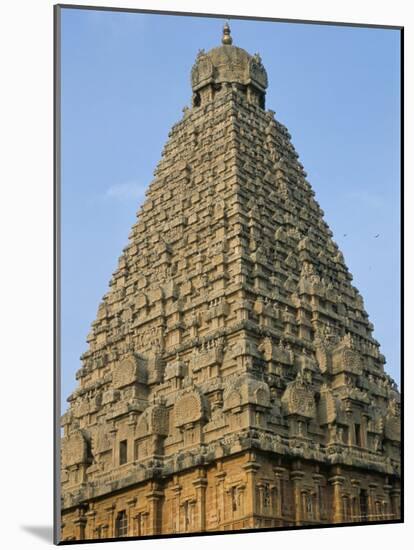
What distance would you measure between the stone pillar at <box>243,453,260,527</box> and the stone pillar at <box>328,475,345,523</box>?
264cm

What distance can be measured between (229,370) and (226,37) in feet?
29.0

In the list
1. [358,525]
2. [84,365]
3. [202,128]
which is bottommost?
[358,525]

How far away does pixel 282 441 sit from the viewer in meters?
27.7

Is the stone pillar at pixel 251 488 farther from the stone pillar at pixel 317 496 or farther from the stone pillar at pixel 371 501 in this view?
the stone pillar at pixel 371 501

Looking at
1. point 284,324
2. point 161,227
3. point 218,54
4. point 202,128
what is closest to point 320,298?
point 284,324

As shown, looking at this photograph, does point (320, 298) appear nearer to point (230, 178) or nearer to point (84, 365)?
point (230, 178)

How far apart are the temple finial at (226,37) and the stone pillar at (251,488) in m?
10.5

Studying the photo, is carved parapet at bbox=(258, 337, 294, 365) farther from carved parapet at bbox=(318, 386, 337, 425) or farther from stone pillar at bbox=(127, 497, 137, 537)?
stone pillar at bbox=(127, 497, 137, 537)

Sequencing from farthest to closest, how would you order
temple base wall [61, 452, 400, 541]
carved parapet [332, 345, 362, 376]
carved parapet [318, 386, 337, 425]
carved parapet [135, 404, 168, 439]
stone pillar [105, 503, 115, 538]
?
1. carved parapet [332, 345, 362, 376]
2. carved parapet [318, 386, 337, 425]
3. carved parapet [135, 404, 168, 439]
4. stone pillar [105, 503, 115, 538]
5. temple base wall [61, 452, 400, 541]

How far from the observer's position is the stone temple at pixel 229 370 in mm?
27188

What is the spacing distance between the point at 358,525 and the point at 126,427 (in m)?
6.62

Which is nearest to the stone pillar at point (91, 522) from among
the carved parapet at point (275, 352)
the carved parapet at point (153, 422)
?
the carved parapet at point (153, 422)

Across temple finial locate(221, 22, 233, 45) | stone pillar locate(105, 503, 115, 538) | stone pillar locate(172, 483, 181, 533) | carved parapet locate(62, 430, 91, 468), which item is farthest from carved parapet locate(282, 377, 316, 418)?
temple finial locate(221, 22, 233, 45)

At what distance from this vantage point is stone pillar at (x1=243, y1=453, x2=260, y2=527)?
85.2 ft
